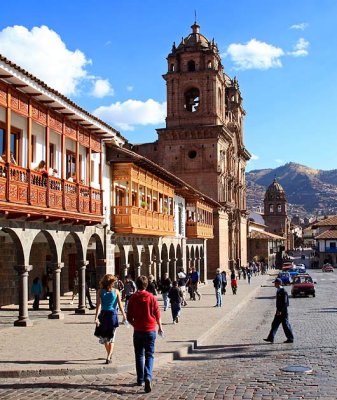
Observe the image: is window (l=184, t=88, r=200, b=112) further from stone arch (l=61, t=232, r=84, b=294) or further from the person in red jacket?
the person in red jacket

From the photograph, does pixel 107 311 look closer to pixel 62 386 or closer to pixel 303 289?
pixel 62 386

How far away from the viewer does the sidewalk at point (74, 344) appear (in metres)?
10.5

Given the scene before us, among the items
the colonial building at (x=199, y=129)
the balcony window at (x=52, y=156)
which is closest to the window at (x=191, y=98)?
the colonial building at (x=199, y=129)

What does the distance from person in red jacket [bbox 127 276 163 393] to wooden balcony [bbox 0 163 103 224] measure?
629cm

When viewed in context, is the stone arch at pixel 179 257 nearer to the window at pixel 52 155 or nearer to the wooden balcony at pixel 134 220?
the wooden balcony at pixel 134 220

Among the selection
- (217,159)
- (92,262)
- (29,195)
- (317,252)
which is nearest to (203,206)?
(217,159)

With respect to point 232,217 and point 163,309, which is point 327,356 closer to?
point 163,309

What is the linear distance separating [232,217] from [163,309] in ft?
136

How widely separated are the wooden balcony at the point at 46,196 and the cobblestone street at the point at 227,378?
5.61m

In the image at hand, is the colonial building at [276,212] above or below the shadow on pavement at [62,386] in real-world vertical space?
above

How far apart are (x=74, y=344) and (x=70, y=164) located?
848 cm

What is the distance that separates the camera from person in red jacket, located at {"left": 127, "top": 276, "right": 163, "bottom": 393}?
30.0ft

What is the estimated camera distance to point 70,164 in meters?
20.5

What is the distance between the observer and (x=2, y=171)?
1466 cm
